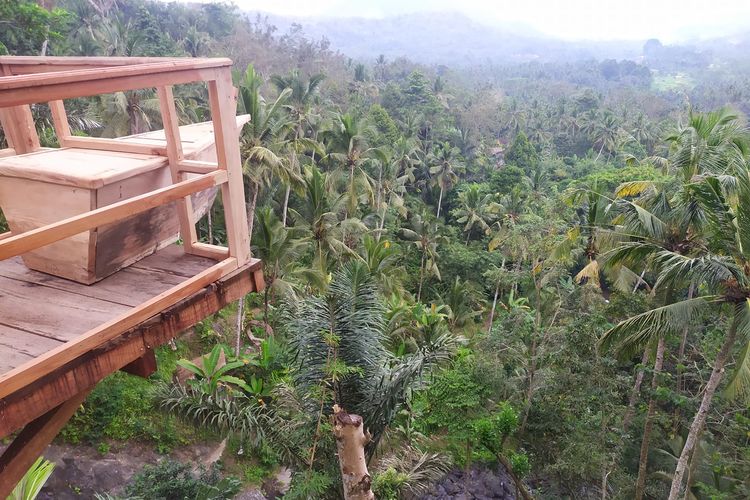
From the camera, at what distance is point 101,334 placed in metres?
2.02

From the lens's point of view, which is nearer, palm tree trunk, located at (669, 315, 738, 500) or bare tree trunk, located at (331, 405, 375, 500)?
bare tree trunk, located at (331, 405, 375, 500)

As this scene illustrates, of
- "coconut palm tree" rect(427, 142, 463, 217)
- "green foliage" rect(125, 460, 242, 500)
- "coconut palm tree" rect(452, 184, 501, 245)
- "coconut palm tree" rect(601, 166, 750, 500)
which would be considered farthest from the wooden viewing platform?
"coconut palm tree" rect(427, 142, 463, 217)

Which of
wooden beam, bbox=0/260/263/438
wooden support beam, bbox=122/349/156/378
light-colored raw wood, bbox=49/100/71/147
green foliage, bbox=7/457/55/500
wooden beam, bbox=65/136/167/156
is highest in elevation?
light-colored raw wood, bbox=49/100/71/147

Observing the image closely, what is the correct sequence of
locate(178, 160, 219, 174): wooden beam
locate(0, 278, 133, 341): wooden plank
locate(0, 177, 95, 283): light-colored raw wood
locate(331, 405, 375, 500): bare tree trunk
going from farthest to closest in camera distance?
locate(331, 405, 375, 500): bare tree trunk
locate(178, 160, 219, 174): wooden beam
locate(0, 177, 95, 283): light-colored raw wood
locate(0, 278, 133, 341): wooden plank

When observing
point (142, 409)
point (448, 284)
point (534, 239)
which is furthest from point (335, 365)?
point (448, 284)

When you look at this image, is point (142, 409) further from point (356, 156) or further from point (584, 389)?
point (356, 156)

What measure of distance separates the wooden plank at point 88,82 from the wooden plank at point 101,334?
923 millimetres

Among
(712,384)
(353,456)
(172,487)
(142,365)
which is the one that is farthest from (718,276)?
(172,487)

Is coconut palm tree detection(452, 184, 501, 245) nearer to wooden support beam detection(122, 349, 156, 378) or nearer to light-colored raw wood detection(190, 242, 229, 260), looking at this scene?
→ light-colored raw wood detection(190, 242, 229, 260)

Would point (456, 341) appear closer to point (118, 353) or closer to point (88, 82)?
point (118, 353)

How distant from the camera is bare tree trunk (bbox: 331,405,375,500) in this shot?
388cm

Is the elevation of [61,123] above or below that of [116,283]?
above

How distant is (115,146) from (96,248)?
877 mm

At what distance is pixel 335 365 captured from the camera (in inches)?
213
